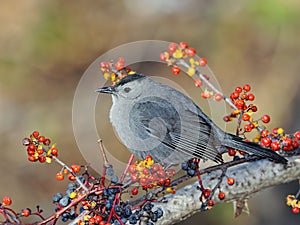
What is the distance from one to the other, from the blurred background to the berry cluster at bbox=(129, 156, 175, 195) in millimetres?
3543

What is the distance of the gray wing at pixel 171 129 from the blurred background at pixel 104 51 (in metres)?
2.47

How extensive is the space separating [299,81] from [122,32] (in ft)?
8.29

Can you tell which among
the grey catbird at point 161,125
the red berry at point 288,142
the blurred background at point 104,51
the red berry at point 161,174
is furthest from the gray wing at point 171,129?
the blurred background at point 104,51

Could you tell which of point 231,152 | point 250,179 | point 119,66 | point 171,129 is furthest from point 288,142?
point 119,66

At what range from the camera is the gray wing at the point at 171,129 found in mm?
3725

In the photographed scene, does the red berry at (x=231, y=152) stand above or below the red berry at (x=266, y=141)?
above

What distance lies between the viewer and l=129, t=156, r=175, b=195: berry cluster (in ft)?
8.96

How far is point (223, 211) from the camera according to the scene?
6039mm

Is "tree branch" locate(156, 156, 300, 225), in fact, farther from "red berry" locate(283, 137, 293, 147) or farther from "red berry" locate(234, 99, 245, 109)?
"red berry" locate(234, 99, 245, 109)

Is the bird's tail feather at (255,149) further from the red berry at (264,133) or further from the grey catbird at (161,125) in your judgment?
the red berry at (264,133)

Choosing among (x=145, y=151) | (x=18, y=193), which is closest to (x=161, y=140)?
(x=145, y=151)

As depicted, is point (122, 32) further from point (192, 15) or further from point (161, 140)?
point (161, 140)

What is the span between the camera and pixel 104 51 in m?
7.16

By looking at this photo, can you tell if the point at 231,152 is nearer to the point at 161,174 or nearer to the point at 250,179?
the point at 250,179
